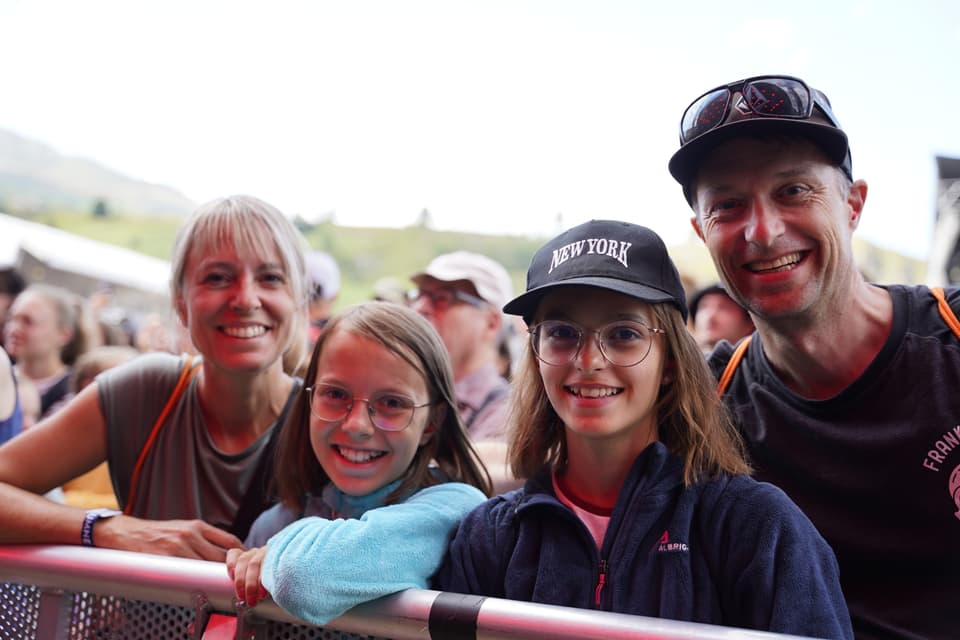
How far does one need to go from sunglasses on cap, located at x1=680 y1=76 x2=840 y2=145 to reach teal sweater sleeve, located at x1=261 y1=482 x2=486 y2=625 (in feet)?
3.52

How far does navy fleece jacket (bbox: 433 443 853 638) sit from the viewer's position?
1.39 m

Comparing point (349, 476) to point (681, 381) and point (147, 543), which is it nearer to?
point (147, 543)

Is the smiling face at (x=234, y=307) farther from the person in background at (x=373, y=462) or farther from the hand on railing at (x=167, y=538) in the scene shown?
the hand on railing at (x=167, y=538)

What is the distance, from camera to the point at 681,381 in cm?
172

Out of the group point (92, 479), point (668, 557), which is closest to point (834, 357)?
point (668, 557)

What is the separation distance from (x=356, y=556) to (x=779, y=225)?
1192 mm

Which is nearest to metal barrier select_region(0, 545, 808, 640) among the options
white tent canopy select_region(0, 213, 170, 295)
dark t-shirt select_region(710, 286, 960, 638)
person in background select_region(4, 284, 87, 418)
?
dark t-shirt select_region(710, 286, 960, 638)

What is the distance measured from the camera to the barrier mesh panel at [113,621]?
1.43 meters

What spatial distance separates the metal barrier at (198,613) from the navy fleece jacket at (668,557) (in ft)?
0.97

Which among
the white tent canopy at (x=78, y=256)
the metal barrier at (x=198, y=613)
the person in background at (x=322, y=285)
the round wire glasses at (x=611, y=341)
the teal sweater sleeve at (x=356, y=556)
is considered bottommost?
the metal barrier at (x=198, y=613)

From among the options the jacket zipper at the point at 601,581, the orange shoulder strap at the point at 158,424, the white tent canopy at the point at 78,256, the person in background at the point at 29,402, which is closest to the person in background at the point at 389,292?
the person in background at the point at 29,402

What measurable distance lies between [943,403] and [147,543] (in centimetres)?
187

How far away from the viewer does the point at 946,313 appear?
74.8 inches

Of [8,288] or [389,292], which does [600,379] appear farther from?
[8,288]
